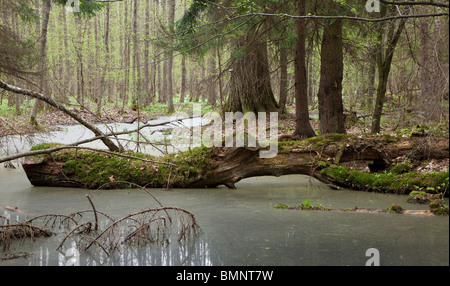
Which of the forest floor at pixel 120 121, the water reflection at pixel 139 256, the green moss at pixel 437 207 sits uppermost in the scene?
the forest floor at pixel 120 121

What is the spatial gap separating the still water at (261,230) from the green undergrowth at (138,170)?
0.26 m

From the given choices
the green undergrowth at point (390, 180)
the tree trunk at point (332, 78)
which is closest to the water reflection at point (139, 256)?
the green undergrowth at point (390, 180)

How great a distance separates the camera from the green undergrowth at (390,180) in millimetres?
6613

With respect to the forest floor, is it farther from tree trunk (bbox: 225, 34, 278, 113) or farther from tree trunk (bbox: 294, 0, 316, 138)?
tree trunk (bbox: 294, 0, 316, 138)

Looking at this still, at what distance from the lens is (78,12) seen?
40.3ft

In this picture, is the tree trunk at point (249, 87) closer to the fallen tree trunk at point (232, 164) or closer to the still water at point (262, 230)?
the fallen tree trunk at point (232, 164)

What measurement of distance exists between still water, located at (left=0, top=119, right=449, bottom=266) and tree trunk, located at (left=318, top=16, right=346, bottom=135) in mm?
2104

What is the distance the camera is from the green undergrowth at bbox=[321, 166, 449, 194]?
661 cm

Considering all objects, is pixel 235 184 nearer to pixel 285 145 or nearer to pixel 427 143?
pixel 285 145

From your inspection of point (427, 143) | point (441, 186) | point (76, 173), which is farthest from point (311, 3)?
point (76, 173)

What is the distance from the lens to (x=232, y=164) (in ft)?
24.9

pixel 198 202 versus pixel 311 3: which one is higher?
pixel 311 3
